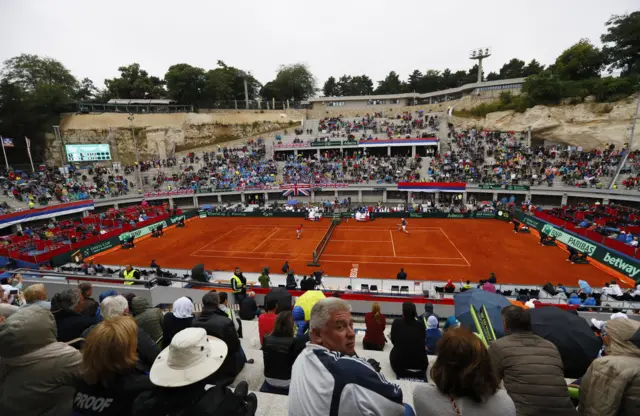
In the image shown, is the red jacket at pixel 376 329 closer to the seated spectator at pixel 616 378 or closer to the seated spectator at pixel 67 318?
the seated spectator at pixel 616 378

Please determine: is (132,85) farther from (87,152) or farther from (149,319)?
(149,319)

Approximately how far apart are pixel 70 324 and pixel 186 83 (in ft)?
215

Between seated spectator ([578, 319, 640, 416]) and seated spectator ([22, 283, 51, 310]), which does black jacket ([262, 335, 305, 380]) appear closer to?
seated spectator ([578, 319, 640, 416])

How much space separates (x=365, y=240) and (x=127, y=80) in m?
65.5

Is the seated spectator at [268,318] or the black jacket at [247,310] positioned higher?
the seated spectator at [268,318]

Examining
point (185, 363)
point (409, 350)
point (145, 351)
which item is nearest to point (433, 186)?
point (409, 350)

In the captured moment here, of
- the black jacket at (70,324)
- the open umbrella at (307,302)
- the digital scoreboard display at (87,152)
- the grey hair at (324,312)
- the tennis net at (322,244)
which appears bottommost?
the tennis net at (322,244)

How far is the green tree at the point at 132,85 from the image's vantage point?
6353 cm

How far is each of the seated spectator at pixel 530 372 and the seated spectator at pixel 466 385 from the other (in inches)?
43.7

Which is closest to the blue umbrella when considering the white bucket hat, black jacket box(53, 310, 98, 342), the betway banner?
the white bucket hat

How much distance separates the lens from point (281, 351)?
379 centimetres

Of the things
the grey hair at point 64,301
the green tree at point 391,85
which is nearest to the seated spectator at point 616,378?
the grey hair at point 64,301

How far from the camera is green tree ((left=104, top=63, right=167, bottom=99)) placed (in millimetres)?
63531

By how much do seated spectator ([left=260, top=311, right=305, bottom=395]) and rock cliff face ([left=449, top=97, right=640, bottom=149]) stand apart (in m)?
47.9
